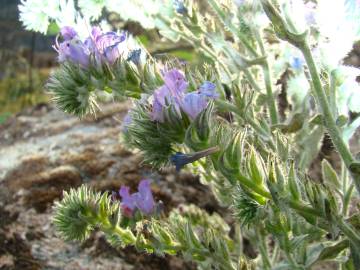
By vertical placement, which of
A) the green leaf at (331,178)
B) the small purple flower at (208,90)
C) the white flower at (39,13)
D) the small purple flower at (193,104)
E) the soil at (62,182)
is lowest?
the soil at (62,182)

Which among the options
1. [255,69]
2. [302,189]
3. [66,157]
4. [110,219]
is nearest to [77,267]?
[110,219]

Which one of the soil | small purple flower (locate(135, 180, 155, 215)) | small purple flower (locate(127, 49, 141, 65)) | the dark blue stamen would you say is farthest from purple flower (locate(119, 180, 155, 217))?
the dark blue stamen

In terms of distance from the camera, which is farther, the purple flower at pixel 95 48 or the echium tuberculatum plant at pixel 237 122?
the purple flower at pixel 95 48

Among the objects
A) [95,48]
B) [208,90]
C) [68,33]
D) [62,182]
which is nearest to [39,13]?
[68,33]

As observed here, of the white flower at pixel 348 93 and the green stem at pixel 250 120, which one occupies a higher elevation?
the white flower at pixel 348 93

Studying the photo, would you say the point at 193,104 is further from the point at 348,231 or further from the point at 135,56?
the point at 348,231

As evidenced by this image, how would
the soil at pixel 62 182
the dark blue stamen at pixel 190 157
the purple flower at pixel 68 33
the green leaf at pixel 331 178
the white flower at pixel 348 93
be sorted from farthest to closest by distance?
1. the soil at pixel 62 182
2. the green leaf at pixel 331 178
3. the purple flower at pixel 68 33
4. the white flower at pixel 348 93
5. the dark blue stamen at pixel 190 157

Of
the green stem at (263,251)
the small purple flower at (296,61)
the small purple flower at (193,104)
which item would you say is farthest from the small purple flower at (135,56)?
the green stem at (263,251)

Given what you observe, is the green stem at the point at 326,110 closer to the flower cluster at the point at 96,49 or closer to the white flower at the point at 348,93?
the white flower at the point at 348,93

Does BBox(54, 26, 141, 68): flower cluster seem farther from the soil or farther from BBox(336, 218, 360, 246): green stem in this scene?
BBox(336, 218, 360, 246): green stem

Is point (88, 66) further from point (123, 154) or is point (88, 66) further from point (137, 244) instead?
point (123, 154)
